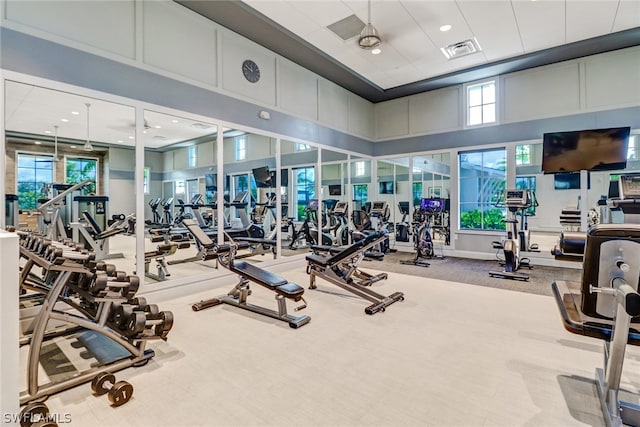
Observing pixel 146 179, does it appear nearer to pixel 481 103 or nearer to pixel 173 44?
pixel 173 44

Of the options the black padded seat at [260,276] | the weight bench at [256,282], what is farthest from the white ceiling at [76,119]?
the black padded seat at [260,276]

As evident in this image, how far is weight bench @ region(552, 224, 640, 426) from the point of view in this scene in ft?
4.72

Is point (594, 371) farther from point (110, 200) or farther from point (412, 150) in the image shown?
point (412, 150)

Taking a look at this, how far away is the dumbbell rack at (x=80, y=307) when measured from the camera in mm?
1902

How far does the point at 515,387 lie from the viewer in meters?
2.11

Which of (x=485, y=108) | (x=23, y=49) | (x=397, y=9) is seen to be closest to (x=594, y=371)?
(x=397, y=9)

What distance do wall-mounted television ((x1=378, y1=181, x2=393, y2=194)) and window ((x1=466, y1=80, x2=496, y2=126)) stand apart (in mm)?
2519

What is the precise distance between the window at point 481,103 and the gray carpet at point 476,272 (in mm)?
3233

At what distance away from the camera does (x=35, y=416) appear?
1.65 m

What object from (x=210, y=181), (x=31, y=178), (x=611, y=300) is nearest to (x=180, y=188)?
(x=210, y=181)

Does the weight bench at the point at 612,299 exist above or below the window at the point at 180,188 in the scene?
below

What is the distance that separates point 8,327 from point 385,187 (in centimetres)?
829

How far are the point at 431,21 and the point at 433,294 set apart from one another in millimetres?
4192

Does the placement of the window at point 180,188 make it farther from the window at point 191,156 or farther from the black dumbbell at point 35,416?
the black dumbbell at point 35,416
